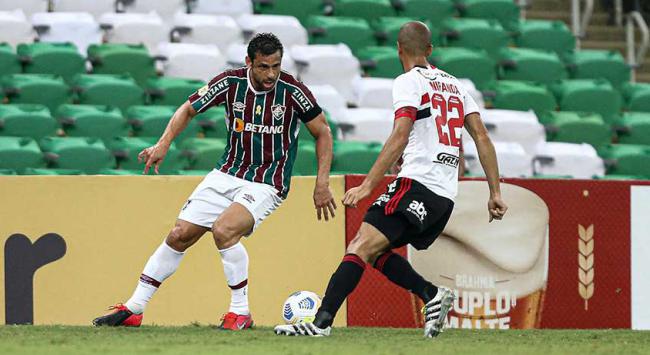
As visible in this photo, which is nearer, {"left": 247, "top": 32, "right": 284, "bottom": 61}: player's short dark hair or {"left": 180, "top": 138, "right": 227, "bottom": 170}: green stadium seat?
{"left": 247, "top": 32, "right": 284, "bottom": 61}: player's short dark hair

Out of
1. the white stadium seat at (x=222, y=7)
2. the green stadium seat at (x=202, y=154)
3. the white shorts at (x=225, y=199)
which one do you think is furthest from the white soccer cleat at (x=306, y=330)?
the white stadium seat at (x=222, y=7)

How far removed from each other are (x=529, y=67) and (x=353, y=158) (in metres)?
3.48

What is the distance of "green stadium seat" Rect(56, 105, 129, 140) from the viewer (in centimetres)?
1048

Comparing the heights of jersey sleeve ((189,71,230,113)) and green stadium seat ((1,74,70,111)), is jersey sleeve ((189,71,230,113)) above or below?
above

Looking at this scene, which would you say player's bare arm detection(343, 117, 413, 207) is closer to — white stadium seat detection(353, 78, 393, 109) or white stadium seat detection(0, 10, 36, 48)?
white stadium seat detection(353, 78, 393, 109)

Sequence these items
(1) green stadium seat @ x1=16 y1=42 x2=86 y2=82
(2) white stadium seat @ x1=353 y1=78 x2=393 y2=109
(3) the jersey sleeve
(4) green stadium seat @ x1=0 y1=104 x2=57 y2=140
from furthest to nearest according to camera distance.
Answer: (2) white stadium seat @ x1=353 y1=78 x2=393 y2=109 < (1) green stadium seat @ x1=16 y1=42 x2=86 y2=82 < (4) green stadium seat @ x1=0 y1=104 x2=57 y2=140 < (3) the jersey sleeve

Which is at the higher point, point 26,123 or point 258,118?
point 258,118

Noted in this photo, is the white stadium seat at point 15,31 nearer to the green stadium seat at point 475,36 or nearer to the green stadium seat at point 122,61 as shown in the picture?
the green stadium seat at point 122,61

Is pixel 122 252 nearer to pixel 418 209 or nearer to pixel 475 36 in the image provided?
pixel 418 209

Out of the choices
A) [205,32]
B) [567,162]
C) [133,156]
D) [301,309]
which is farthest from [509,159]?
[301,309]

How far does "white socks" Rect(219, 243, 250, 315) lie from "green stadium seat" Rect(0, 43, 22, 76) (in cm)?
456

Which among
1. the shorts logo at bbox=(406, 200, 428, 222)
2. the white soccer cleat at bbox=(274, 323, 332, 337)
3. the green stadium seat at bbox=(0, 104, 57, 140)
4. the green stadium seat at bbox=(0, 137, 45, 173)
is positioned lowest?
the white soccer cleat at bbox=(274, 323, 332, 337)

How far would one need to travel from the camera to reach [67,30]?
1180cm

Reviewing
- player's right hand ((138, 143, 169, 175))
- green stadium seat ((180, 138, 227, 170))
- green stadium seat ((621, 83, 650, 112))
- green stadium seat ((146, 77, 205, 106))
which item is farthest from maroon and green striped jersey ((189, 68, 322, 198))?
green stadium seat ((621, 83, 650, 112))
